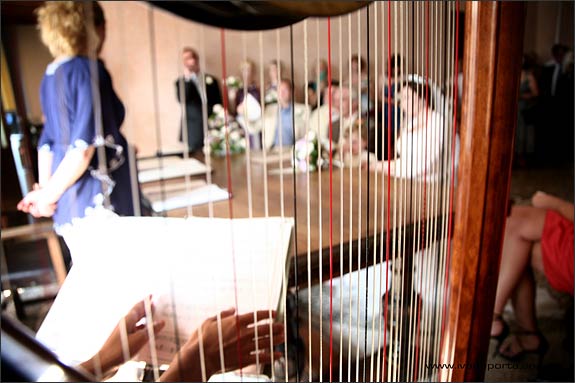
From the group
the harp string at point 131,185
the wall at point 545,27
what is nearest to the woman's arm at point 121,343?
the harp string at point 131,185

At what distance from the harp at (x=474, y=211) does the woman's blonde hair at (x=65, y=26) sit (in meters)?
0.28

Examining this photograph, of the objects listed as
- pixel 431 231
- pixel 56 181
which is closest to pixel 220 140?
pixel 431 231

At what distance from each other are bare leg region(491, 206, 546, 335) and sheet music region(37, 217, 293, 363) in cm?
126

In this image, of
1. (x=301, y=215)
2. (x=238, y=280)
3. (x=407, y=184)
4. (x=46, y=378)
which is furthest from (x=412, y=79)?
(x=46, y=378)

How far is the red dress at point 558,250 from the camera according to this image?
4.91 feet

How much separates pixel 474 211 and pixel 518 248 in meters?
0.96

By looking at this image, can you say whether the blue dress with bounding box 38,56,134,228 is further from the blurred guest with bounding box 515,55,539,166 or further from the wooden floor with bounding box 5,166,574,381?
the blurred guest with bounding box 515,55,539,166

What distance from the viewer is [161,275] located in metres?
0.53

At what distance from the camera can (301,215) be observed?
0.86 metres

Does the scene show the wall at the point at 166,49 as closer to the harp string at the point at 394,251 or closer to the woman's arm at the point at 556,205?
the harp string at the point at 394,251

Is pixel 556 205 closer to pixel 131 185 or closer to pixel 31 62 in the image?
pixel 131 185

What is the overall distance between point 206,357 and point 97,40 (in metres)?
0.38

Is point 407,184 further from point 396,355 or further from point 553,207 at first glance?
point 553,207

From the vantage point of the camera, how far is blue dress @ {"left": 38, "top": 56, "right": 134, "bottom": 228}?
49 centimetres
